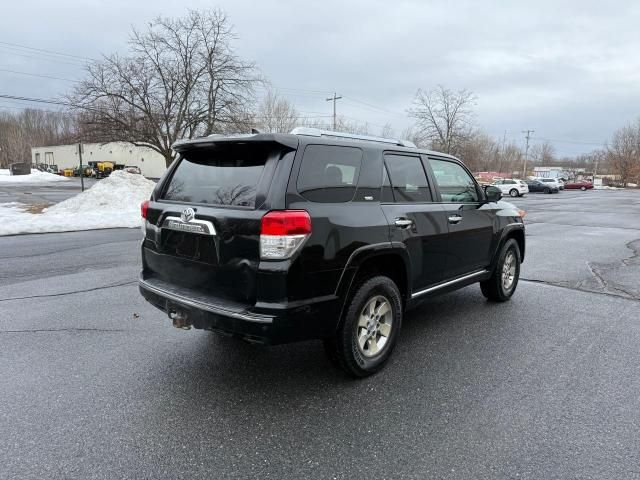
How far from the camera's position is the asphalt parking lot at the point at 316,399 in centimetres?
259

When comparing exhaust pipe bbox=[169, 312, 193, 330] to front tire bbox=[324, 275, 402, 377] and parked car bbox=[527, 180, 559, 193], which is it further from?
parked car bbox=[527, 180, 559, 193]

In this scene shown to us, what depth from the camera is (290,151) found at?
3129 millimetres

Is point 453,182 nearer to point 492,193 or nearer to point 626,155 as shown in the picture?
point 492,193

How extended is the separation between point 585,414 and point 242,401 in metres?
2.38


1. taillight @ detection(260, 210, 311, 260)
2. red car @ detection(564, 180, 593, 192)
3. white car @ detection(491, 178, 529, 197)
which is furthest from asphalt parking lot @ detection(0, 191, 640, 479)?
red car @ detection(564, 180, 593, 192)

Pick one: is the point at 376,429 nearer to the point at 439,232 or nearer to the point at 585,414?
the point at 585,414

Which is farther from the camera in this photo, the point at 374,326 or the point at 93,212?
the point at 93,212

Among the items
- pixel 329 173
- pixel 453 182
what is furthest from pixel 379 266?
pixel 453 182

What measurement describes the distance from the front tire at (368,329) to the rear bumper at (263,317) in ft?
0.54

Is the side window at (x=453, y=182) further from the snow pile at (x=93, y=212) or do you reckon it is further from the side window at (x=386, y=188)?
the snow pile at (x=93, y=212)

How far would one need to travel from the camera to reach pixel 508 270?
5.79 metres

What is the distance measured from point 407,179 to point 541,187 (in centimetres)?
4956

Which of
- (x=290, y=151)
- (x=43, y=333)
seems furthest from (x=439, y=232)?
(x=43, y=333)

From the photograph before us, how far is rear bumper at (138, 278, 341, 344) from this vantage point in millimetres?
2918
